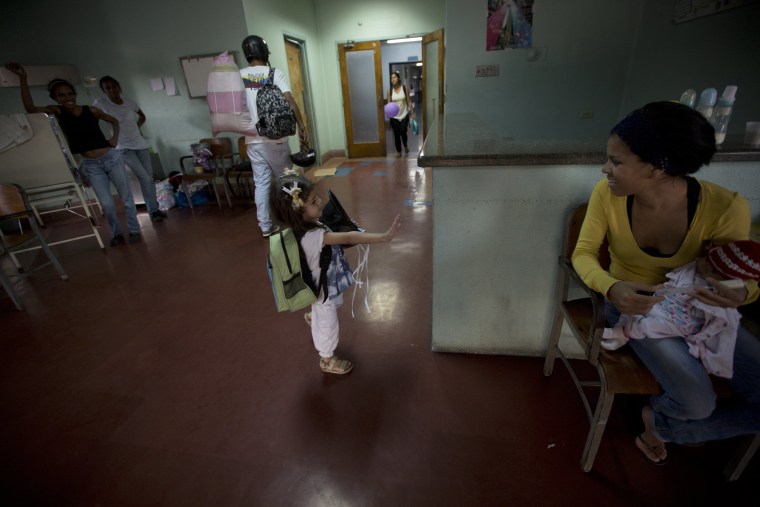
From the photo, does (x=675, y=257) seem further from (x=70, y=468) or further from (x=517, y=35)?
(x=517, y=35)

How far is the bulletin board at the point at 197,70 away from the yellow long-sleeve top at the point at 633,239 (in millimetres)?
5400

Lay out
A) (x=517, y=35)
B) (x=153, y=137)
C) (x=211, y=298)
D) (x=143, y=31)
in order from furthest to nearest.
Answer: (x=153, y=137)
(x=143, y=31)
(x=517, y=35)
(x=211, y=298)

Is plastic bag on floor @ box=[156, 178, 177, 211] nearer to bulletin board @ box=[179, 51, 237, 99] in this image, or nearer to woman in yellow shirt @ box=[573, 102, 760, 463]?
bulletin board @ box=[179, 51, 237, 99]

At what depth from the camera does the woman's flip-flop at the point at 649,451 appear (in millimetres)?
1333

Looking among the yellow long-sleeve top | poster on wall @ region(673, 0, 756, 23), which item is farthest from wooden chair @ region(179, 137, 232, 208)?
poster on wall @ region(673, 0, 756, 23)

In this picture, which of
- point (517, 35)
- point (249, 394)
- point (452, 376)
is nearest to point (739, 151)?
point (452, 376)

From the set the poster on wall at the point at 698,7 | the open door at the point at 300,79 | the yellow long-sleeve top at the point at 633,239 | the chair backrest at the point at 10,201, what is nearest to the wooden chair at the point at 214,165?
the open door at the point at 300,79

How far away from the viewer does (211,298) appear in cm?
274

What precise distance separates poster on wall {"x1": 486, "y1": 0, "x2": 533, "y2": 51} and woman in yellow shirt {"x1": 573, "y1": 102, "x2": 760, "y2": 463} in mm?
4220

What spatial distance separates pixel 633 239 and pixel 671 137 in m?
0.37

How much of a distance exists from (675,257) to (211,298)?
2.85 meters

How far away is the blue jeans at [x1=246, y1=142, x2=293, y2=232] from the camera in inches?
134

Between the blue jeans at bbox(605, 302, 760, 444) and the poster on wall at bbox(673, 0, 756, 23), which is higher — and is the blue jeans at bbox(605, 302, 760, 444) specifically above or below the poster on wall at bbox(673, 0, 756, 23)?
below

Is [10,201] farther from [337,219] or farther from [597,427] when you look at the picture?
[597,427]
